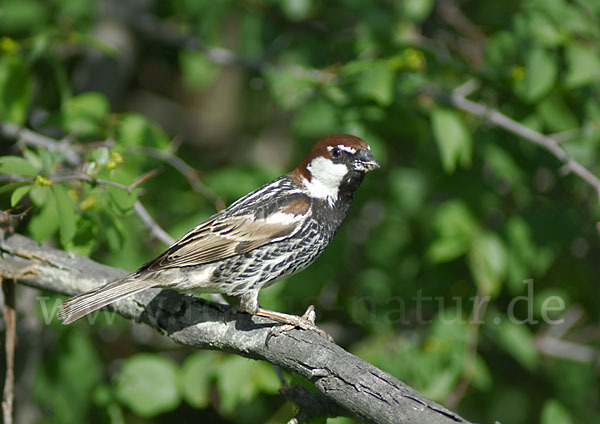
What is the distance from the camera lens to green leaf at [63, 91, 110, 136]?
4089mm

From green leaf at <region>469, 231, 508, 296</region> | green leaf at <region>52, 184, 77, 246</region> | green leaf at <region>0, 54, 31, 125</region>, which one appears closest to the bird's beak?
green leaf at <region>469, 231, 508, 296</region>

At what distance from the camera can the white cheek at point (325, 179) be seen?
11.9 feet

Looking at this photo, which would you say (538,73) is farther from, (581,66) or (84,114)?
(84,114)

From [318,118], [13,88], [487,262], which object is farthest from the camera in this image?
[487,262]

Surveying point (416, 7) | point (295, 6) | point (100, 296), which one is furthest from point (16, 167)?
point (416, 7)

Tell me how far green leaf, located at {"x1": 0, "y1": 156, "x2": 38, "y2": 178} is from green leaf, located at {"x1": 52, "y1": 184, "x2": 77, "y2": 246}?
125mm

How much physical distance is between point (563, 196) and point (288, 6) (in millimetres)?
2414

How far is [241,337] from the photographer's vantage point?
3.01 metres

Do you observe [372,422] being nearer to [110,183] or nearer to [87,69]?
[110,183]

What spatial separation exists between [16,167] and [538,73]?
9.64ft

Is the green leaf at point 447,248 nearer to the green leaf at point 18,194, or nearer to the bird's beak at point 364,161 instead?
the bird's beak at point 364,161

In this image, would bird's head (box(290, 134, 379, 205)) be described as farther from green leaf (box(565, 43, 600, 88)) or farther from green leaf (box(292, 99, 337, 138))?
green leaf (box(565, 43, 600, 88))

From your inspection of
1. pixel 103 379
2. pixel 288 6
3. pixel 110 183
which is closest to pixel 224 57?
pixel 288 6

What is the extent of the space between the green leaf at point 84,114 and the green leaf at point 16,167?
1.02 m
